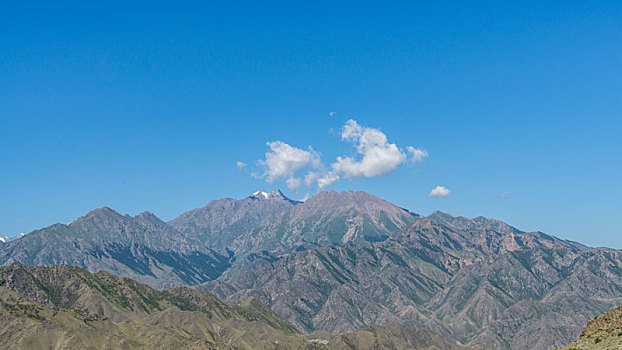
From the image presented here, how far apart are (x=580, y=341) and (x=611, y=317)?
6727 millimetres

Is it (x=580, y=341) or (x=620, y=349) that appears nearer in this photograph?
(x=620, y=349)

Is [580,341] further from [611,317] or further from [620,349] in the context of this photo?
[620,349]

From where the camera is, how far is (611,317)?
97.7 meters

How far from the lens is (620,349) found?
79.3 m

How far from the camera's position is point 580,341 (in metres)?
96.3

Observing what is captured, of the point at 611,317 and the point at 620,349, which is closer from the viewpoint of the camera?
the point at 620,349

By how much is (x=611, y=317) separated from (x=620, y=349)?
20.0 meters

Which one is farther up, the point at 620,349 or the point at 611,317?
the point at 611,317

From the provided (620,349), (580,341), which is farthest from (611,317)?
(620,349)
